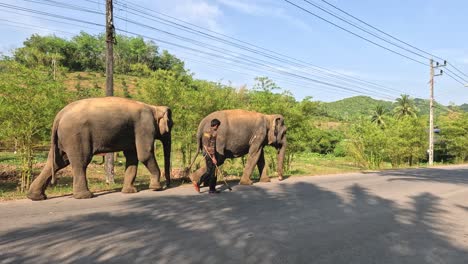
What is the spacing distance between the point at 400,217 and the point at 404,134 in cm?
2856

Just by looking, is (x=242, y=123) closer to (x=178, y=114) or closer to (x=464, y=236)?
(x=178, y=114)

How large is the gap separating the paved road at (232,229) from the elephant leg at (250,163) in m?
2.00

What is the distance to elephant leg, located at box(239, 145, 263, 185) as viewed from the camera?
36.3ft

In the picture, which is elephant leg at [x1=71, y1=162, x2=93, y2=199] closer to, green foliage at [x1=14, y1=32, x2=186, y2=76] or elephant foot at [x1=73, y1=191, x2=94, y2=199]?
elephant foot at [x1=73, y1=191, x2=94, y2=199]

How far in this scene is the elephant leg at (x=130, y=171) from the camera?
8883mm

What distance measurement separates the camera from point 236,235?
17.1 ft

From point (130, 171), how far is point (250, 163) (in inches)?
148

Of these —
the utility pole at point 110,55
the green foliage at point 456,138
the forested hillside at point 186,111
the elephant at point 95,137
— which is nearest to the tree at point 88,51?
the forested hillside at point 186,111

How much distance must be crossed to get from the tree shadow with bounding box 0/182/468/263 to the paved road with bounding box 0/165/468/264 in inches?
0.5

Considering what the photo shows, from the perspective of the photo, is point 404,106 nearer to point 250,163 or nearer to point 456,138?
point 456,138

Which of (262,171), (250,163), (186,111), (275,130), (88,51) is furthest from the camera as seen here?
(88,51)

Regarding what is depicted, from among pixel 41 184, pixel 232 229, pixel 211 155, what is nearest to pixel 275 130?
pixel 211 155

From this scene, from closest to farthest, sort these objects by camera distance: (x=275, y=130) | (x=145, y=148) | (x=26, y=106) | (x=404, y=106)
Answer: (x=145, y=148) < (x=26, y=106) < (x=275, y=130) < (x=404, y=106)

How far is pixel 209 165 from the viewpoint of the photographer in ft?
29.2
